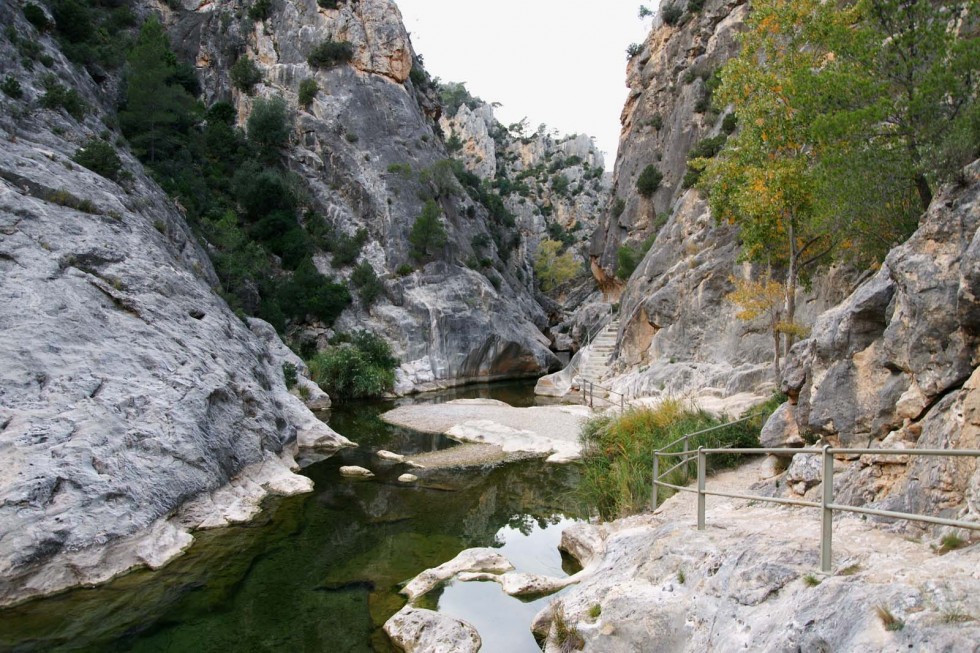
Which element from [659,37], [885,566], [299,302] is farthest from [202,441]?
[659,37]

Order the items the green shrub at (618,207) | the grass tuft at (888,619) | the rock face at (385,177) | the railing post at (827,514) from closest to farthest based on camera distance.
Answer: the grass tuft at (888,619) → the railing post at (827,514) → the rock face at (385,177) → the green shrub at (618,207)

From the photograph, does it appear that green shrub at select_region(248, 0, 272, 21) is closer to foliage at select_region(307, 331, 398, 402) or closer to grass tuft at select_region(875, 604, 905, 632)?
foliage at select_region(307, 331, 398, 402)

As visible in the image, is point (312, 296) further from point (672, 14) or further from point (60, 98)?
point (672, 14)

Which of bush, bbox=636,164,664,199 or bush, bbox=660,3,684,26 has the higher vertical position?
bush, bbox=660,3,684,26

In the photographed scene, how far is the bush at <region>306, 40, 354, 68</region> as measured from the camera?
167 feet

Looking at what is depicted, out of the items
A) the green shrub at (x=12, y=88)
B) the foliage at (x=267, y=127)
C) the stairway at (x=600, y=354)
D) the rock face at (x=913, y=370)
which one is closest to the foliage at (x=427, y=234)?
the foliage at (x=267, y=127)

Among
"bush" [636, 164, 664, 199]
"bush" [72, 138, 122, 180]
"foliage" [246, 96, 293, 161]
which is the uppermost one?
"foliage" [246, 96, 293, 161]

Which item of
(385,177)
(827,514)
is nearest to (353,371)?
(385,177)

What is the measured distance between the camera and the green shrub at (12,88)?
2059 centimetres

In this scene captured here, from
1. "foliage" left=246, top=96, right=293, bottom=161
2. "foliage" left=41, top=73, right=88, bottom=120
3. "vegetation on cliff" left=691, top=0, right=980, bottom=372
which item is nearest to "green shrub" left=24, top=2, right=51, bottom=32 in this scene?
"foliage" left=41, top=73, right=88, bottom=120

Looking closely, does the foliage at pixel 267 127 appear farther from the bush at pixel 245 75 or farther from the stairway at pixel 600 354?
the stairway at pixel 600 354

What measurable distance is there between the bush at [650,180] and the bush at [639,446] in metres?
29.2

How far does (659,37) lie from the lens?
43469mm

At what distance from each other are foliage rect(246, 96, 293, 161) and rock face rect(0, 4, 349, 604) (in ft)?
79.3
